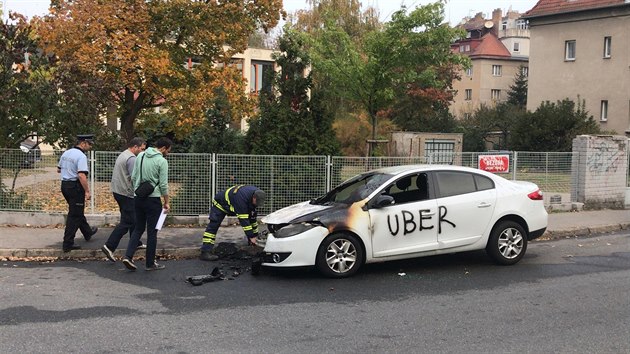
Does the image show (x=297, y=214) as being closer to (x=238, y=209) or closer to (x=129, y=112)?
(x=238, y=209)

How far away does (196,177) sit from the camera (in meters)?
11.8

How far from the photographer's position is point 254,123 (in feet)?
42.8

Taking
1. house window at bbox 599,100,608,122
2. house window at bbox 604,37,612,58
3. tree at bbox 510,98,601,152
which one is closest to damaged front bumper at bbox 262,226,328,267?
tree at bbox 510,98,601,152

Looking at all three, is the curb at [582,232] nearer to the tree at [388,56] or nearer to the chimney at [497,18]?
the tree at [388,56]

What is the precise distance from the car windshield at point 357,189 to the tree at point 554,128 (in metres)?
24.1

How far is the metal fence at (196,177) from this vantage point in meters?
11.4

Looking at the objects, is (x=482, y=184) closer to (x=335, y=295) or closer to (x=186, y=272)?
(x=335, y=295)

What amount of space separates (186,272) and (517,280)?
4.42m

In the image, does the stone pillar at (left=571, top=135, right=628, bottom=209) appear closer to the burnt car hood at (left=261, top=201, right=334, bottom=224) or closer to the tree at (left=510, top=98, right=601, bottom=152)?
the burnt car hood at (left=261, top=201, right=334, bottom=224)

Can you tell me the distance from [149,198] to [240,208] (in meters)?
1.25

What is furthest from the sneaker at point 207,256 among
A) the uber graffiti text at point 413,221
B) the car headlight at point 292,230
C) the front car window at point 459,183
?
the front car window at point 459,183

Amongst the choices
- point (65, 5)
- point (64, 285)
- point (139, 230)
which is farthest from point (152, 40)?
point (64, 285)

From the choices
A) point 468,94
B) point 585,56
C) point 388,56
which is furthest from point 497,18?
point 388,56

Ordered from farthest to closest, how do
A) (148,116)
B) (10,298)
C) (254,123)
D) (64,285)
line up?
(148,116) < (254,123) < (64,285) < (10,298)
